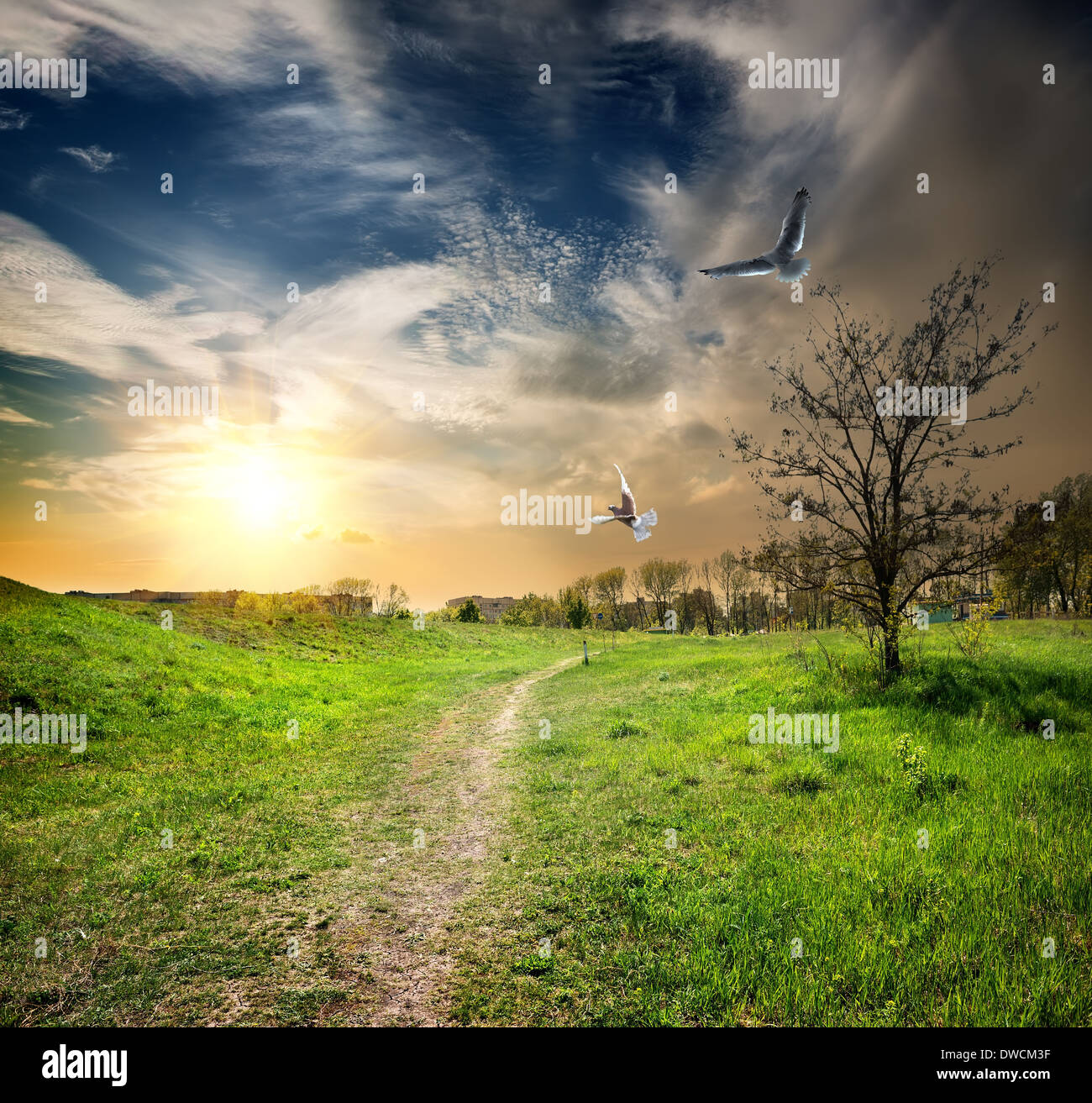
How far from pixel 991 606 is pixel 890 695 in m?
3.70

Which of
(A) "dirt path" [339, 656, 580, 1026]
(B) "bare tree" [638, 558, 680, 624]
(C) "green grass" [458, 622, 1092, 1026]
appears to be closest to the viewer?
(C) "green grass" [458, 622, 1092, 1026]

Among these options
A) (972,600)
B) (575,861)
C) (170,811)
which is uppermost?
(972,600)

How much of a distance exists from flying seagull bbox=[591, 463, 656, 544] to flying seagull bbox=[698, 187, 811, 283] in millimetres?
6088

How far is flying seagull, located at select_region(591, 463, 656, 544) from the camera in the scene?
14.9 metres

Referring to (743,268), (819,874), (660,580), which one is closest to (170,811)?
(819,874)

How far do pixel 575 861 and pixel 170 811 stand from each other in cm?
713

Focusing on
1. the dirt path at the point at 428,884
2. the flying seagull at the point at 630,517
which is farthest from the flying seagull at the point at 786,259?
the dirt path at the point at 428,884

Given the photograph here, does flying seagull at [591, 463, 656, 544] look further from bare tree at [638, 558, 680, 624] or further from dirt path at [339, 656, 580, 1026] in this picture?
bare tree at [638, 558, 680, 624]

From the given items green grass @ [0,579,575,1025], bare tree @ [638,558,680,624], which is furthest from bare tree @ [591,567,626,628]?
green grass @ [0,579,575,1025]

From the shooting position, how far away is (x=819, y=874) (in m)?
5.77

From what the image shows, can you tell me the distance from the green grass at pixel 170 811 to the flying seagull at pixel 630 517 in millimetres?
8233

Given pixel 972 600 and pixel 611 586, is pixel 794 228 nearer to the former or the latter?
pixel 972 600

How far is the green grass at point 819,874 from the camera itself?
418 centimetres
